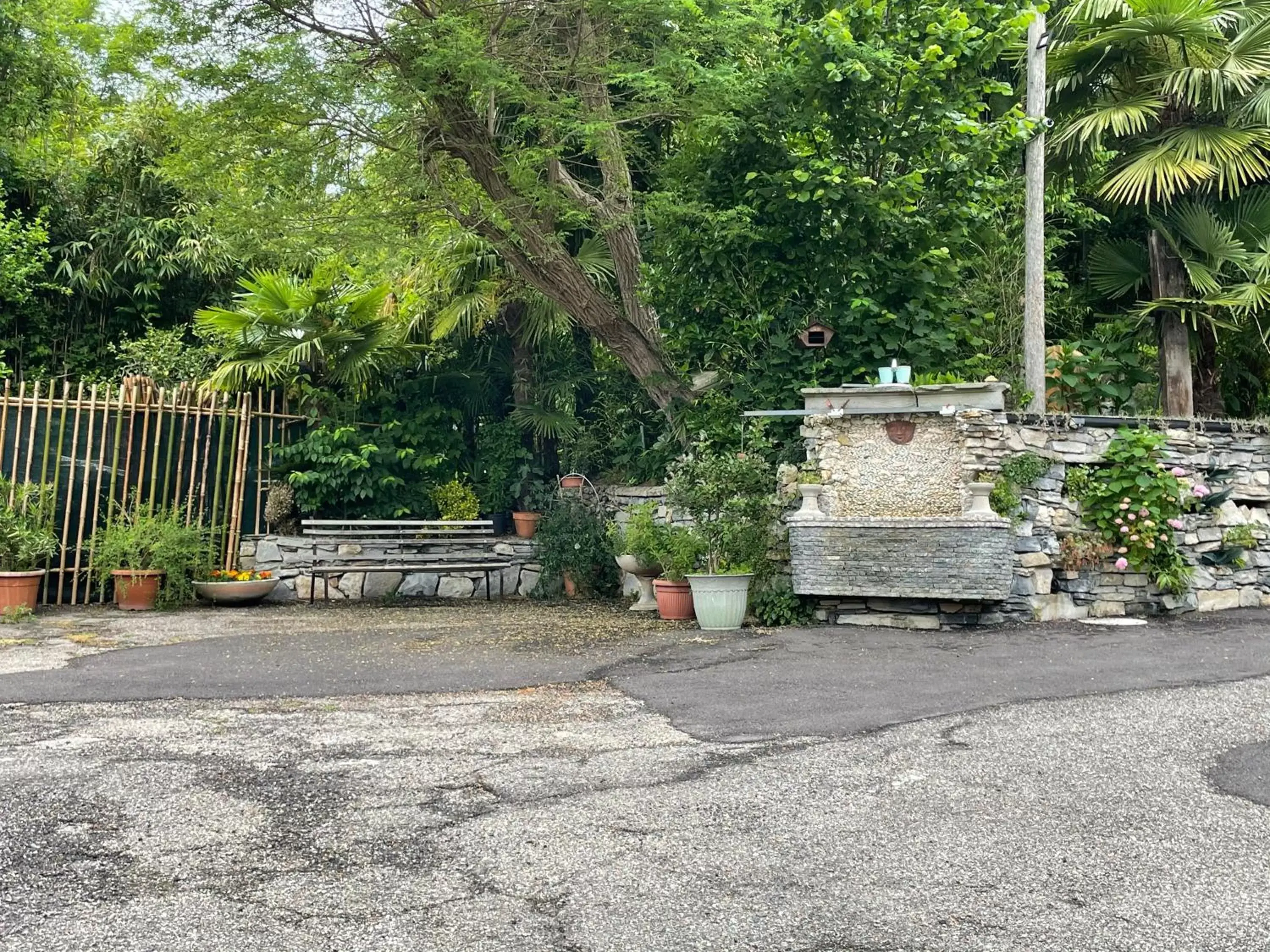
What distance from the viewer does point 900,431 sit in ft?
26.0

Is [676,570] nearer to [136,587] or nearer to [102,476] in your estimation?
[136,587]

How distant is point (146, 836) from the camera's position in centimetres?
328

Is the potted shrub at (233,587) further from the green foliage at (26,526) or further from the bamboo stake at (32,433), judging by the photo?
the bamboo stake at (32,433)

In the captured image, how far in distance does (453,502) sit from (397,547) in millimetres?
820

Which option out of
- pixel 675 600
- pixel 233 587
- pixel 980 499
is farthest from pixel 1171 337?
pixel 233 587

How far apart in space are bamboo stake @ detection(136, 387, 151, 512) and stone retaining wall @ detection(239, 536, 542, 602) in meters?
1.13

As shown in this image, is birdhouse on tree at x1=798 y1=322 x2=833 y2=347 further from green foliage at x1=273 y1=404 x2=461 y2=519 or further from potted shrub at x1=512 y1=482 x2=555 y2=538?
green foliage at x1=273 y1=404 x2=461 y2=519

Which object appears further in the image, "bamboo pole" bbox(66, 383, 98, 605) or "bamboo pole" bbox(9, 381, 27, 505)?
"bamboo pole" bbox(66, 383, 98, 605)

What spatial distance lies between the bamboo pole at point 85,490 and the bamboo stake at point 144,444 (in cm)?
33

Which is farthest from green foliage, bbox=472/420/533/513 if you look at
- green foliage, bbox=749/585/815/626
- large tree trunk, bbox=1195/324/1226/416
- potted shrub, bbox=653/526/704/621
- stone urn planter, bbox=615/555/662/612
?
large tree trunk, bbox=1195/324/1226/416

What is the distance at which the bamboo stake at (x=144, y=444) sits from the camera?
9.52 meters

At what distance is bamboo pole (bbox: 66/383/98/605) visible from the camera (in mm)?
9211

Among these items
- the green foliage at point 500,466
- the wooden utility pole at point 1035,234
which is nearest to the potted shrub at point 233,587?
the green foliage at point 500,466

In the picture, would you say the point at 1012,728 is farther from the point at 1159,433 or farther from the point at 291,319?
the point at 291,319
